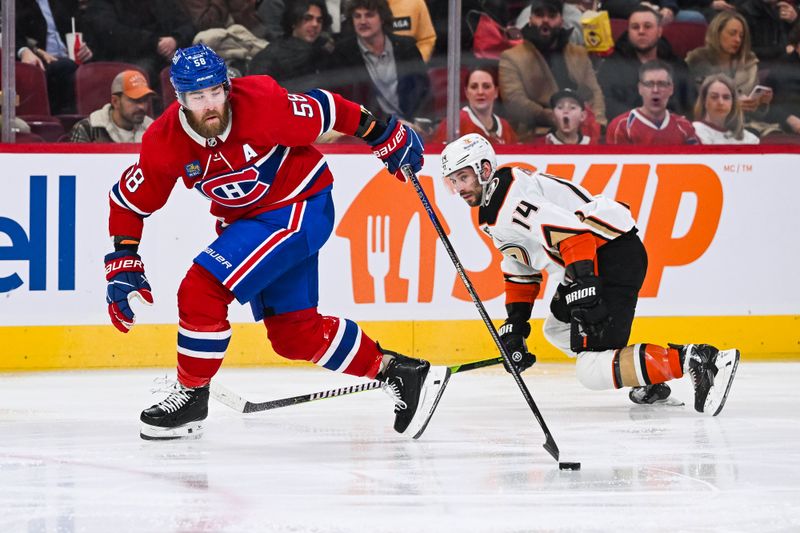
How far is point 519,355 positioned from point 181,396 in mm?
1131

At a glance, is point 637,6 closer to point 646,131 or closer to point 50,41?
point 646,131

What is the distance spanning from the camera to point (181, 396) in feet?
11.5

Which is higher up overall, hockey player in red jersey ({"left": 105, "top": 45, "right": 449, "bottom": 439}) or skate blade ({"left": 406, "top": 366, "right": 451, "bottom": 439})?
hockey player in red jersey ({"left": 105, "top": 45, "right": 449, "bottom": 439})

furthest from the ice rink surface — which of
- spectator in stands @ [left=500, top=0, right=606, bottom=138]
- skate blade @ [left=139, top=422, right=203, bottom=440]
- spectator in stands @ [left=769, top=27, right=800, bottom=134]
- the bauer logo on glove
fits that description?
spectator in stands @ [left=769, top=27, right=800, bottom=134]

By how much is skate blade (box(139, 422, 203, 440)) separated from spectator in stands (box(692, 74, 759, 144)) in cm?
286

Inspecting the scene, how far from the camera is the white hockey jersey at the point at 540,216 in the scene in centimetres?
382

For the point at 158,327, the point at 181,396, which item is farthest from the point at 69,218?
the point at 181,396

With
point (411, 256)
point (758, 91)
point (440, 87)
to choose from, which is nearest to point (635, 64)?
point (758, 91)

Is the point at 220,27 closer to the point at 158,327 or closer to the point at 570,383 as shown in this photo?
the point at 158,327

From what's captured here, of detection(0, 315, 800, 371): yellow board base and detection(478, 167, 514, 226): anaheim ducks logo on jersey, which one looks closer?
detection(478, 167, 514, 226): anaheim ducks logo on jersey

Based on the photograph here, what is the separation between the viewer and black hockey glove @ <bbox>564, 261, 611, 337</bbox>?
3.66m

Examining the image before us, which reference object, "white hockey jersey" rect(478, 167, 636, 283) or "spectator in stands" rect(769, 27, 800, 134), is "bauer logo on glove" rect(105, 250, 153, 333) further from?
"spectator in stands" rect(769, 27, 800, 134)

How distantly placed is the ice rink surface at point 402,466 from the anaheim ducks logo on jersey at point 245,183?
0.70 metres

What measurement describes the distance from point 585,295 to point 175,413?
1250mm
